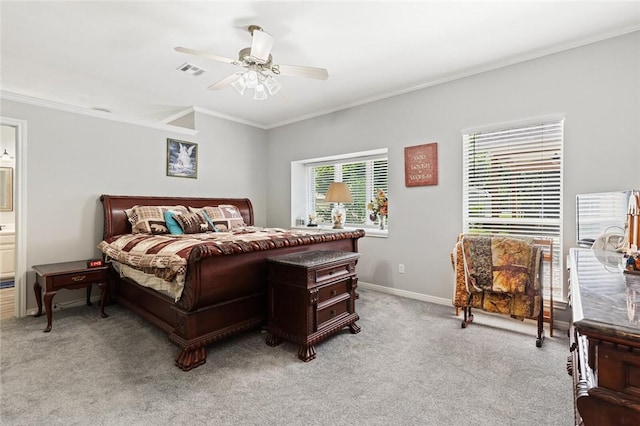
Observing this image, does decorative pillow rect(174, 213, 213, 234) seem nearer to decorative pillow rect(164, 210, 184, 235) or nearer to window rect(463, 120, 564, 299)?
decorative pillow rect(164, 210, 184, 235)

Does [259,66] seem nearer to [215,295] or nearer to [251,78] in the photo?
[251,78]

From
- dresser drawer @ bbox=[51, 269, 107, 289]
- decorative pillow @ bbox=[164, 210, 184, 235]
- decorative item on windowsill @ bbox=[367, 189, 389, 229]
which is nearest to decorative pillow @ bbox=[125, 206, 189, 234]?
decorative pillow @ bbox=[164, 210, 184, 235]

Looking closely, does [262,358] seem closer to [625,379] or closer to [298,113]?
[625,379]

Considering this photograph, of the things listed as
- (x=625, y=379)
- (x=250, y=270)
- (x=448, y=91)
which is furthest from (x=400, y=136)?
(x=625, y=379)

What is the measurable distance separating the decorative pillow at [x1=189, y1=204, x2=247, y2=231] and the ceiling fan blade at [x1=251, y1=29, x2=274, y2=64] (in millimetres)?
2311

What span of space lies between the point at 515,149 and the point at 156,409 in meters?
3.74

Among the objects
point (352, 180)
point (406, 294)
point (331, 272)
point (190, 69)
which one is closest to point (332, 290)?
point (331, 272)

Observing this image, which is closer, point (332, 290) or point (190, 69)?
point (332, 290)

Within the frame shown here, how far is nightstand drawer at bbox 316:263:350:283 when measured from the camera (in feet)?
7.87

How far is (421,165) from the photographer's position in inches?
146

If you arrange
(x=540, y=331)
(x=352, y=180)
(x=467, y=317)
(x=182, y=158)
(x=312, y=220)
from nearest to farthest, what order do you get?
(x=540, y=331) → (x=467, y=317) → (x=182, y=158) → (x=352, y=180) → (x=312, y=220)

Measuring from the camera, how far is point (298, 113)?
487cm

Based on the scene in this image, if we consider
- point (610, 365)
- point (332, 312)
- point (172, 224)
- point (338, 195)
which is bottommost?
point (332, 312)

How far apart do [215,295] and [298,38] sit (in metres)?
2.30
